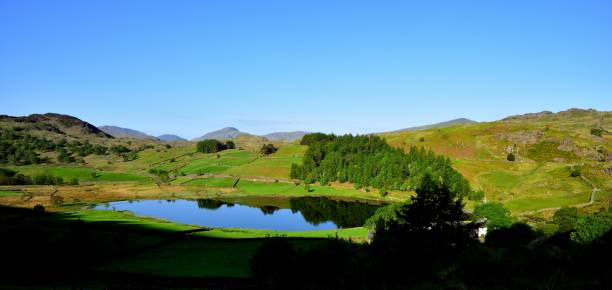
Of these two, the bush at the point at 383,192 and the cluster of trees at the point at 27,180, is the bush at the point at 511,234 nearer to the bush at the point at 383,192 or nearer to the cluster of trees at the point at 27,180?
the bush at the point at 383,192

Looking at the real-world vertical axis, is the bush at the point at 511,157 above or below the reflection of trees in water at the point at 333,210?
above

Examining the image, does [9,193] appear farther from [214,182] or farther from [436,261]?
[436,261]

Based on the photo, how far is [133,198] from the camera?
154 m

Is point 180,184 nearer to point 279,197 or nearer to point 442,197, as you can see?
point 279,197

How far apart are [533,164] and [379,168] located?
181 feet

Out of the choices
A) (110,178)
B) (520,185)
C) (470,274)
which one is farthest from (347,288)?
(110,178)

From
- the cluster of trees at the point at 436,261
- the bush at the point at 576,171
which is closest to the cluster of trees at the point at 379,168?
the bush at the point at 576,171

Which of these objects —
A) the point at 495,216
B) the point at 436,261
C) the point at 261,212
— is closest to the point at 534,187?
the point at 495,216

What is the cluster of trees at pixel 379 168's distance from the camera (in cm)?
15088

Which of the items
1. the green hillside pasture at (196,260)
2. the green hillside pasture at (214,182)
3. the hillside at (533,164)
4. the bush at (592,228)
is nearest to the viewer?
the bush at (592,228)

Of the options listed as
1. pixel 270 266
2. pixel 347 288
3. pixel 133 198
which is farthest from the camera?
pixel 133 198

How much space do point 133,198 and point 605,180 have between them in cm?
14932

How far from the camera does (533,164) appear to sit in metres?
152

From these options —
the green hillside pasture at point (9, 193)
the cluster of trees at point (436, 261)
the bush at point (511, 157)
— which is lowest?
the green hillside pasture at point (9, 193)
